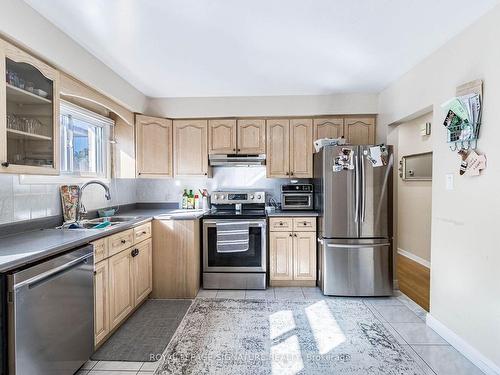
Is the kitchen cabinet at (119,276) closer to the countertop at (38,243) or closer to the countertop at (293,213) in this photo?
the countertop at (38,243)

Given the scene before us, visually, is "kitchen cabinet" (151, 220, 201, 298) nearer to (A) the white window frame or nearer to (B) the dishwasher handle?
(A) the white window frame

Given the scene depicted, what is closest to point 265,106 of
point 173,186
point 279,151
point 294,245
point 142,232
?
point 279,151

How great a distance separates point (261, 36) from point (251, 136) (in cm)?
153

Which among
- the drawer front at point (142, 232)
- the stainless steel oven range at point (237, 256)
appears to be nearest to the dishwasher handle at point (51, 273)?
the drawer front at point (142, 232)

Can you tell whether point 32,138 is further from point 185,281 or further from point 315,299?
point 315,299

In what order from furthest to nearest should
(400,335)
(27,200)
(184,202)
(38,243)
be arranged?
(184,202) < (400,335) < (27,200) < (38,243)

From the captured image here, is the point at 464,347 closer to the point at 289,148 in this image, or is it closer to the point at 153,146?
the point at 289,148

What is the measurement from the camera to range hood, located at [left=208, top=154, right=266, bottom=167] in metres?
3.51

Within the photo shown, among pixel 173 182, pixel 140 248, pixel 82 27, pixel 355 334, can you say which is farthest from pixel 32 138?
pixel 355 334

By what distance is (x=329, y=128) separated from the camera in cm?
353

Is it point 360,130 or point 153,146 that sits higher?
point 360,130

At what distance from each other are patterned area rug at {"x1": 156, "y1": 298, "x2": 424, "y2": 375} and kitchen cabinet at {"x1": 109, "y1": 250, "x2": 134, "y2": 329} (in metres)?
0.51

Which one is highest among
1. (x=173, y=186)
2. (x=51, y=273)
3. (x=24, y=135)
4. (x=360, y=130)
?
(x=360, y=130)

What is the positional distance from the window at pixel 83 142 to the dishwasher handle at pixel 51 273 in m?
1.21
